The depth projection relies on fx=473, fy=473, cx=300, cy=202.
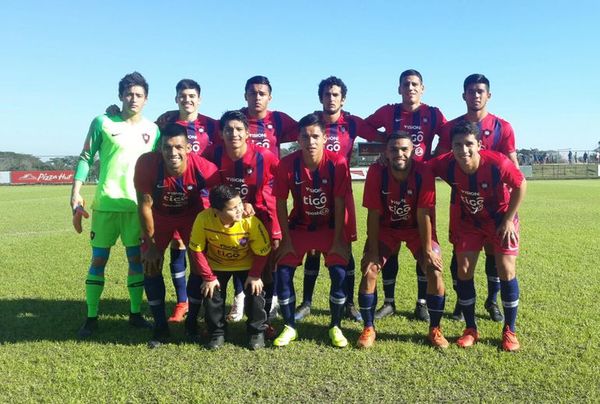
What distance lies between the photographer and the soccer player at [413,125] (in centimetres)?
482

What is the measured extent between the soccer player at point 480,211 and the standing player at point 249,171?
4.97ft

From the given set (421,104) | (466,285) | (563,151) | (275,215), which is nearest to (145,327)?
(275,215)

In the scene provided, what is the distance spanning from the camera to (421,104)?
→ 5020 millimetres

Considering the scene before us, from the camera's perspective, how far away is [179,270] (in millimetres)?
4918

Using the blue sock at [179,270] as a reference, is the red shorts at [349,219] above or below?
above

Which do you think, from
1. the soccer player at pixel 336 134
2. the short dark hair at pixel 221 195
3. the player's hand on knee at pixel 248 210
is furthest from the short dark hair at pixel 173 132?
the soccer player at pixel 336 134

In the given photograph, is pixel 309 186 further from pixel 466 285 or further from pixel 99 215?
pixel 99 215

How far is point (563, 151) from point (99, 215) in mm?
47130

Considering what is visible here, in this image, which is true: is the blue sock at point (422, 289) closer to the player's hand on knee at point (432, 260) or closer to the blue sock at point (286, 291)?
the player's hand on knee at point (432, 260)

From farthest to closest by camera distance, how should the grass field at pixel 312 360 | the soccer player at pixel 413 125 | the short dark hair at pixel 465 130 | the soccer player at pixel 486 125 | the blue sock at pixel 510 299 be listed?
the soccer player at pixel 413 125
the soccer player at pixel 486 125
the blue sock at pixel 510 299
the short dark hair at pixel 465 130
the grass field at pixel 312 360

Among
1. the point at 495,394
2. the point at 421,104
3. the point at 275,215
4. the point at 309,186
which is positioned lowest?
the point at 495,394

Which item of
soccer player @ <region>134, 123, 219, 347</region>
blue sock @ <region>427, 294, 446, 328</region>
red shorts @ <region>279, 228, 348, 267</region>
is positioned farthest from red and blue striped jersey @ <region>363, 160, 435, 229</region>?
soccer player @ <region>134, 123, 219, 347</region>

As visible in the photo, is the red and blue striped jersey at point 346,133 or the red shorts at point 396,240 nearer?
the red shorts at point 396,240

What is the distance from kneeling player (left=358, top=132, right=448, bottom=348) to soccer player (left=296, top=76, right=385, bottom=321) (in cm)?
57
